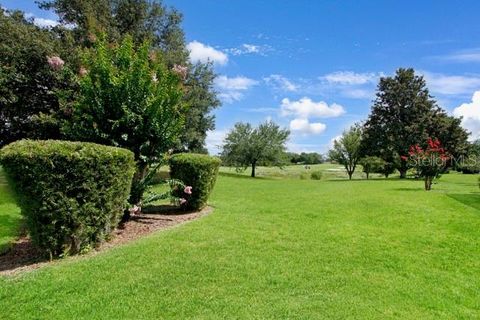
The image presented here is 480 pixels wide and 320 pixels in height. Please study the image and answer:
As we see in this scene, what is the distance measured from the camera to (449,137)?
3509cm

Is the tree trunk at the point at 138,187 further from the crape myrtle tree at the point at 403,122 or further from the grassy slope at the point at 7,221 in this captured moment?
the crape myrtle tree at the point at 403,122

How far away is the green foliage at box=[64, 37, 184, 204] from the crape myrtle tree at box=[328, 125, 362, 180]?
30651 millimetres

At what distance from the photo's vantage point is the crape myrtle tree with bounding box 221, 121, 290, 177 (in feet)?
110

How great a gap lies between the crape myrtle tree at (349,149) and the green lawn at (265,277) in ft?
95.9

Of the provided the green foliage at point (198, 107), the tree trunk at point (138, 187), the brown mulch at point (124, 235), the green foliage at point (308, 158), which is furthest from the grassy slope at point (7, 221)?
the green foliage at point (308, 158)

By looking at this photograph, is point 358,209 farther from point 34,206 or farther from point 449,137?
point 449,137

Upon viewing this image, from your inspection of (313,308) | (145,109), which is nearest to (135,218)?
(145,109)

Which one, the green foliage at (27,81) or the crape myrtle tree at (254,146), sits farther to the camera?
the crape myrtle tree at (254,146)

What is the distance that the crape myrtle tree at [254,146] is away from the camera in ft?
110

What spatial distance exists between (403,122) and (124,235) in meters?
32.8

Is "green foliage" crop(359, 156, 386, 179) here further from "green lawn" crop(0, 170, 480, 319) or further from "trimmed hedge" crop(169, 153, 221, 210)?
"trimmed hedge" crop(169, 153, 221, 210)

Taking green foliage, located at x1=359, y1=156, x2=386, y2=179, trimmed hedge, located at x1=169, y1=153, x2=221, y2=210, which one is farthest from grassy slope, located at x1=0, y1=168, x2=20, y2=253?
green foliage, located at x1=359, y1=156, x2=386, y2=179

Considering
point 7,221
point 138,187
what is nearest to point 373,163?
point 138,187

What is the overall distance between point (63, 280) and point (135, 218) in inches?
147
